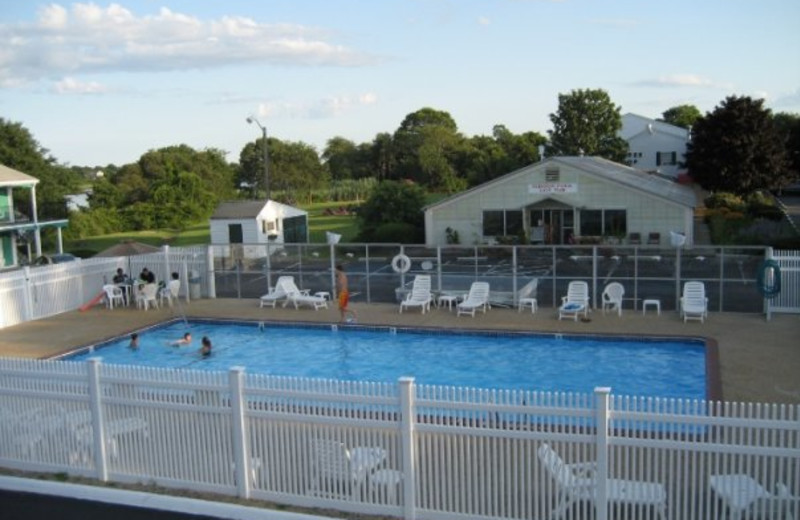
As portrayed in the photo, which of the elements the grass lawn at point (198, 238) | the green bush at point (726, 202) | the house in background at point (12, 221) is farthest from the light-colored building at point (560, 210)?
the house in background at point (12, 221)

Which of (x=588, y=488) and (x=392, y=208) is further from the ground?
(x=392, y=208)

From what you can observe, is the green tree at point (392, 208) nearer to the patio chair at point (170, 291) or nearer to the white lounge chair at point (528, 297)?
the patio chair at point (170, 291)

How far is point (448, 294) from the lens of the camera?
73.9 feet

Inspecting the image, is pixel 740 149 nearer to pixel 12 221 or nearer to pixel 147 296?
pixel 147 296

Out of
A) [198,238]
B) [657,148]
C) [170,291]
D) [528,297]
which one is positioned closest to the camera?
[528,297]

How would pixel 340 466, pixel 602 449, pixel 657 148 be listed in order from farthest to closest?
pixel 657 148 < pixel 340 466 < pixel 602 449

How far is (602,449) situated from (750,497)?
4.60 ft

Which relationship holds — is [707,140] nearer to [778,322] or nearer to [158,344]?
[778,322]

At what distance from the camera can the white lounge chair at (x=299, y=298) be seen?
912 inches

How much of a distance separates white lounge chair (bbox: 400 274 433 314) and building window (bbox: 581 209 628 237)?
49.9ft

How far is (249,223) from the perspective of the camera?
111 feet

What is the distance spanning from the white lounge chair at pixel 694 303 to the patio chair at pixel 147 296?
49.5ft

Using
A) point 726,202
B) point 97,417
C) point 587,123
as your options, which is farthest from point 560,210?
point 587,123

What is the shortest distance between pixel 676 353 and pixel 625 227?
17926 millimetres
